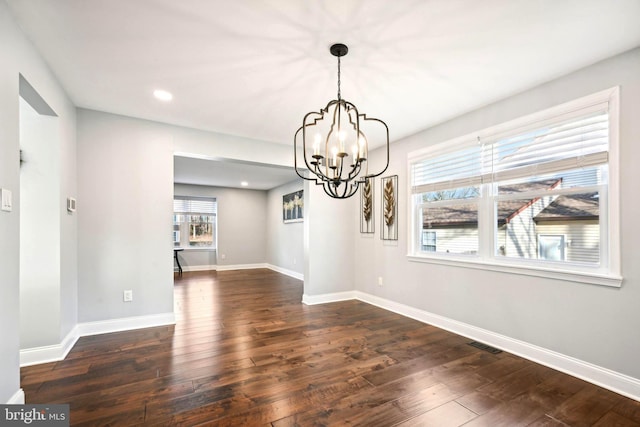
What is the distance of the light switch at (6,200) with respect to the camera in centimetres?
164

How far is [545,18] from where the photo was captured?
1.79 m

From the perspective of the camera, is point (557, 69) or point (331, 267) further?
point (331, 267)

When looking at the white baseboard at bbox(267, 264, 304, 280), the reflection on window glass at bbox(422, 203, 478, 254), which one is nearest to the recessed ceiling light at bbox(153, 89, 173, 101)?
the reflection on window glass at bbox(422, 203, 478, 254)

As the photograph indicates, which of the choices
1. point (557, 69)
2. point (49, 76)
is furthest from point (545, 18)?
point (49, 76)

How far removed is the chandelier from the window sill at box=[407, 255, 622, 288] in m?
1.36

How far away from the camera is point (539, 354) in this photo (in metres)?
2.56

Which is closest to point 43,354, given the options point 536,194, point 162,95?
point 162,95

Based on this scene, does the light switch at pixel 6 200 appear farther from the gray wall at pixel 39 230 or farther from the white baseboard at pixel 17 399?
the white baseboard at pixel 17 399

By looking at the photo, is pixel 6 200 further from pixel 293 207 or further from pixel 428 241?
pixel 293 207

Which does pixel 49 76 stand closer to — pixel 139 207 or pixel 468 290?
pixel 139 207

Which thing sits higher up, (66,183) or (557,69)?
(557,69)

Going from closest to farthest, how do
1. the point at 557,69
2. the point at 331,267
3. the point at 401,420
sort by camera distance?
the point at 401,420
the point at 557,69
the point at 331,267

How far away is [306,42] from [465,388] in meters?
2.75

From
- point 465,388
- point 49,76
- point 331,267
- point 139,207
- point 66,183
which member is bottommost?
point 465,388
